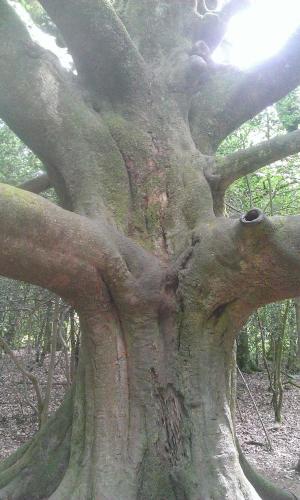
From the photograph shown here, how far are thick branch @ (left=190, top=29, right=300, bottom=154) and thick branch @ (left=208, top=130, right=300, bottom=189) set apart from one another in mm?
645

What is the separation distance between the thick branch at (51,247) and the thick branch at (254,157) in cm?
122

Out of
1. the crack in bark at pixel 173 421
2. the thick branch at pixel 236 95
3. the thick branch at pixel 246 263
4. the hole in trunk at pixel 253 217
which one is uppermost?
the thick branch at pixel 236 95

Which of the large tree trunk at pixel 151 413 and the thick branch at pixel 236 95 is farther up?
the thick branch at pixel 236 95

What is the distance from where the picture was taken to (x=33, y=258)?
2754 mm

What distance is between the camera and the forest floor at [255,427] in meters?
5.84

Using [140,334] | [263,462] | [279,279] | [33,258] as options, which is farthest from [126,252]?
[263,462]

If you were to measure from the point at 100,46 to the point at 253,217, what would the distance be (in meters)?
2.05

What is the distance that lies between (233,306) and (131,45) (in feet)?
7.45

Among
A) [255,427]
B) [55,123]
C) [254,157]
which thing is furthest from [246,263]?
[255,427]

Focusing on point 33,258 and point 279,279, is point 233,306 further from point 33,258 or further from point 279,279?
point 33,258

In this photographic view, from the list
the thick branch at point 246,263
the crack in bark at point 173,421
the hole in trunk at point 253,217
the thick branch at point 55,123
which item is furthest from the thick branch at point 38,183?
the hole in trunk at point 253,217

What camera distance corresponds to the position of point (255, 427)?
815cm

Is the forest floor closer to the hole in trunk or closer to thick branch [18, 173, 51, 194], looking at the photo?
the hole in trunk

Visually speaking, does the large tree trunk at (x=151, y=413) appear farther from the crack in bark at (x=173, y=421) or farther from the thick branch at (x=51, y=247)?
the thick branch at (x=51, y=247)
